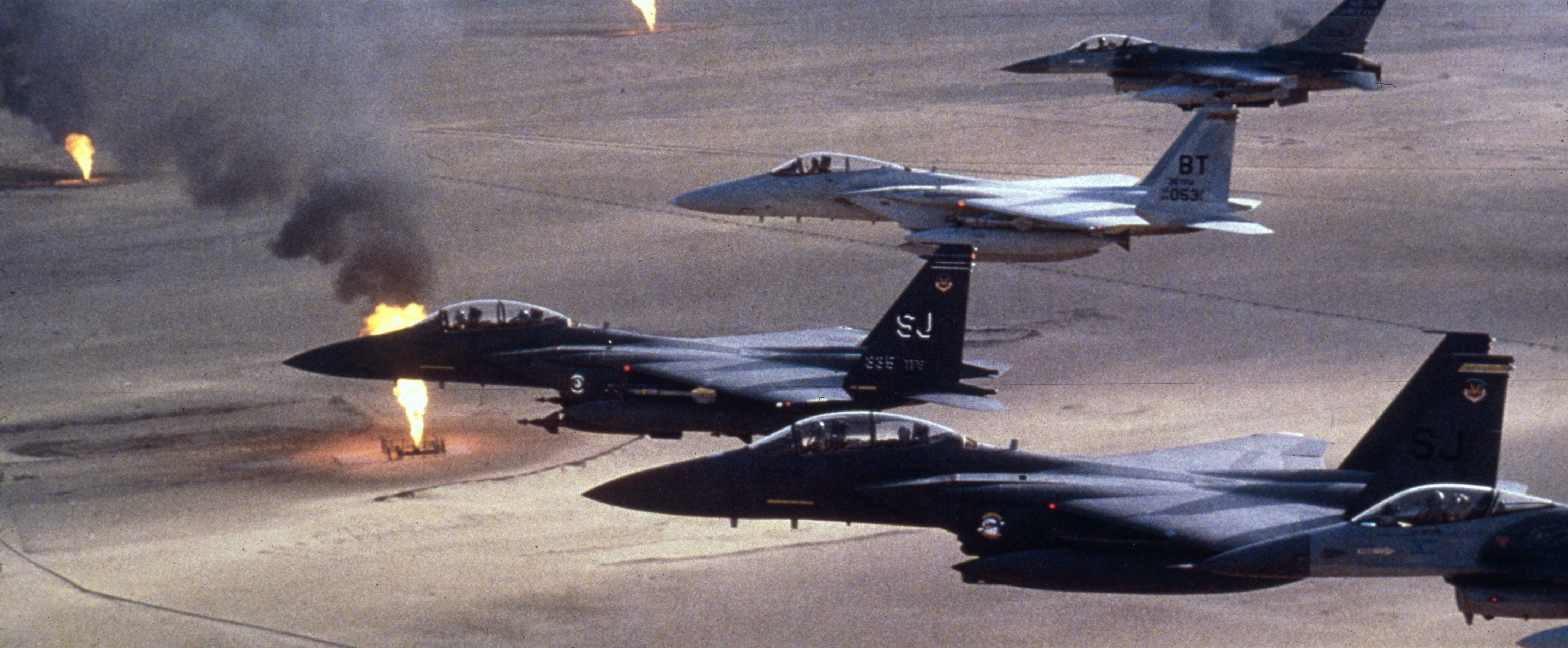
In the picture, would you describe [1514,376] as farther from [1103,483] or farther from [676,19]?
[676,19]

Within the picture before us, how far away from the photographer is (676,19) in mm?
103000

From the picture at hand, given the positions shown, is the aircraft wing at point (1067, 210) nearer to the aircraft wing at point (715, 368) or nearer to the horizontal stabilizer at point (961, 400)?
the aircraft wing at point (715, 368)

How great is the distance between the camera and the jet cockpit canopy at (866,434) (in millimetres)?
21422

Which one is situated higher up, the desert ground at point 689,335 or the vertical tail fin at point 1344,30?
the vertical tail fin at point 1344,30

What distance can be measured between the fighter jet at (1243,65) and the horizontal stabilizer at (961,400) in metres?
27.8

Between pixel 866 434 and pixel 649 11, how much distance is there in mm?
78919

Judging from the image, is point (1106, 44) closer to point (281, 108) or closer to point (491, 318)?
point (281, 108)

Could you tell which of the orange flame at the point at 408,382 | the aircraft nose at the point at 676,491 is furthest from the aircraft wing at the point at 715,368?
the aircraft nose at the point at 676,491

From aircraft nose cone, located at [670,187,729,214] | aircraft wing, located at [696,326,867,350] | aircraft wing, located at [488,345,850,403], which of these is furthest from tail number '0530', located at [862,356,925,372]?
aircraft nose cone, located at [670,187,729,214]

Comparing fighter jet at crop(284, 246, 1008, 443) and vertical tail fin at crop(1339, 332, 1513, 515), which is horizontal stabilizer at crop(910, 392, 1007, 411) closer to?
fighter jet at crop(284, 246, 1008, 443)

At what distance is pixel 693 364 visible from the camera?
2758 centimetres

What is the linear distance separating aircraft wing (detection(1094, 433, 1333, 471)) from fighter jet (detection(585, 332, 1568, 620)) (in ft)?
0.87

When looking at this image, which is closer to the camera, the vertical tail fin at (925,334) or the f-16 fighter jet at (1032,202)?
the vertical tail fin at (925,334)

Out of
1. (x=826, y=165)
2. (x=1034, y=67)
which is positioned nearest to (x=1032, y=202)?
(x=826, y=165)
